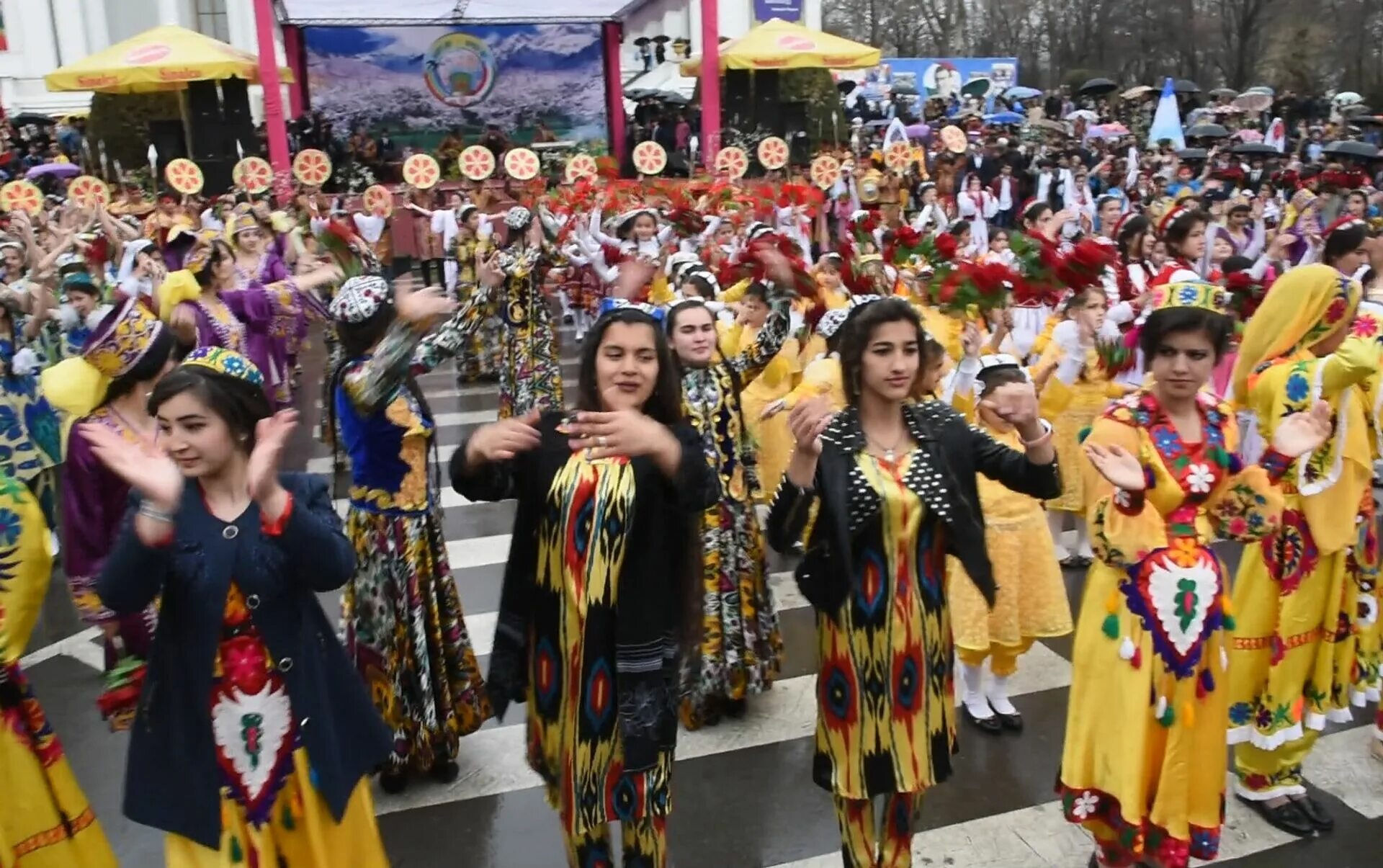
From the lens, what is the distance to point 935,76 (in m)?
34.5

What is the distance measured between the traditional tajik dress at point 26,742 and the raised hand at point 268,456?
0.64 meters

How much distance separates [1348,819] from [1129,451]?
1842mm

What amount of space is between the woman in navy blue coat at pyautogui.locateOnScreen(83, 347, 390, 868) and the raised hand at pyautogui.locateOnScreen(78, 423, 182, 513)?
0.07 meters

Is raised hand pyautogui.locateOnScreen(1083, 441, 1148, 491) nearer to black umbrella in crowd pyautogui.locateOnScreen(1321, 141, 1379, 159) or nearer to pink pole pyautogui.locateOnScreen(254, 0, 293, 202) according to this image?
black umbrella in crowd pyautogui.locateOnScreen(1321, 141, 1379, 159)

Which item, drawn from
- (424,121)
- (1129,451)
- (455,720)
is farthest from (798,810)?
(424,121)

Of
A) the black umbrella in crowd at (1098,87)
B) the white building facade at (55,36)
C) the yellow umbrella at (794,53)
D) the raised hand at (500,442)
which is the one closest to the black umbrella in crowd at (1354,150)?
the yellow umbrella at (794,53)

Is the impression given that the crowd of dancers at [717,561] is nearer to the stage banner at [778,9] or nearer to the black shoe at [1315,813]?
the black shoe at [1315,813]

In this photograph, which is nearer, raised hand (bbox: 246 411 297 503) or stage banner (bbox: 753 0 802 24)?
raised hand (bbox: 246 411 297 503)

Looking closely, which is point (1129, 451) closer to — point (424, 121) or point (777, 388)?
point (777, 388)

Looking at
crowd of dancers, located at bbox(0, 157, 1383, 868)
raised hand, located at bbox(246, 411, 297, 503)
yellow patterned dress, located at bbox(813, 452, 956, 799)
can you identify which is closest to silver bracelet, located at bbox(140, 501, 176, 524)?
crowd of dancers, located at bbox(0, 157, 1383, 868)

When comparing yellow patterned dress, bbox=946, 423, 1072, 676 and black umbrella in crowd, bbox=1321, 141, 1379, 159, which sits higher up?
black umbrella in crowd, bbox=1321, 141, 1379, 159

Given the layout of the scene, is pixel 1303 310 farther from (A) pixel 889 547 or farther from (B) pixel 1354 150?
(B) pixel 1354 150

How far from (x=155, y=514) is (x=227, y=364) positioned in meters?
0.47

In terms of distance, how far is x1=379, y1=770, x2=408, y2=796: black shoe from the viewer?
4176mm
